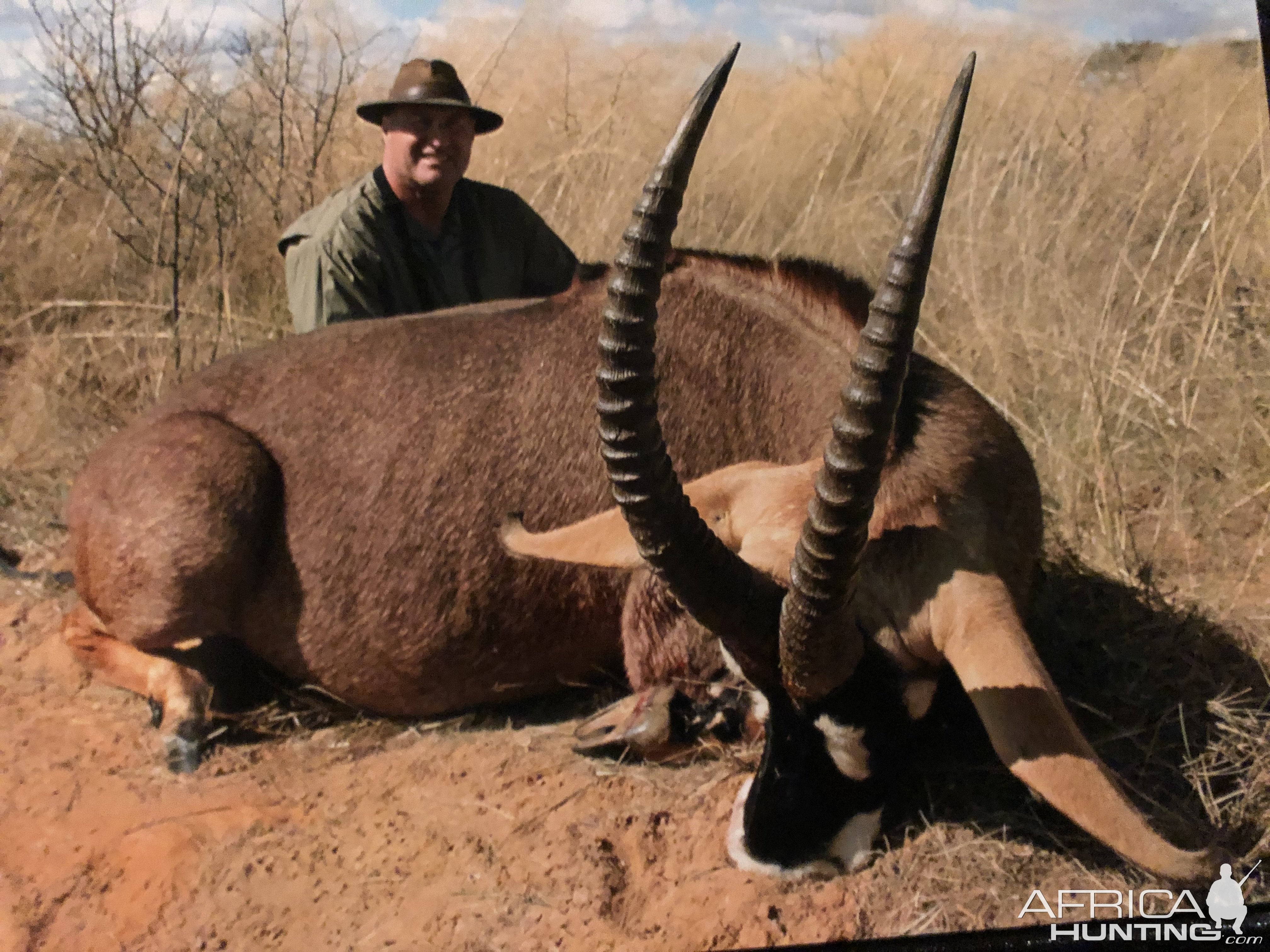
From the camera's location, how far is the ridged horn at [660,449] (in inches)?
67.1

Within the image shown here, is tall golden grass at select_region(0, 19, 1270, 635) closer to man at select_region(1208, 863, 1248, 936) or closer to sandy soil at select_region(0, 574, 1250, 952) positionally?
man at select_region(1208, 863, 1248, 936)

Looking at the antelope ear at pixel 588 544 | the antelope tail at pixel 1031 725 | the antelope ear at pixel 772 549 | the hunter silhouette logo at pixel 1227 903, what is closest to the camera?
the antelope tail at pixel 1031 725

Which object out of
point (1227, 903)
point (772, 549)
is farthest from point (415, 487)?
point (1227, 903)

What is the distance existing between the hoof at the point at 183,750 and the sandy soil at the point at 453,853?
47 mm

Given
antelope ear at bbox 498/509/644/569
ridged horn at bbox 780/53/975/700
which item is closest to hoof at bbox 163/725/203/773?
antelope ear at bbox 498/509/644/569

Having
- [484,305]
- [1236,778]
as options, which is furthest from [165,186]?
[1236,778]

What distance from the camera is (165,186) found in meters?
3.69

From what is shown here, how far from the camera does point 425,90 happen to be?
130 inches

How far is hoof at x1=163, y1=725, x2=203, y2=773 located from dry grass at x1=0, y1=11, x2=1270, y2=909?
142 cm

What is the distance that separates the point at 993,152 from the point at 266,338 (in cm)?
299

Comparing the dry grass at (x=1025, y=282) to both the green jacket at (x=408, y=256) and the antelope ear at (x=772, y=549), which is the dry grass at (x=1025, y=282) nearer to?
the green jacket at (x=408, y=256)

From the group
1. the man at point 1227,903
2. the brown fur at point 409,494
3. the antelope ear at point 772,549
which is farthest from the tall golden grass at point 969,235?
the man at point 1227,903

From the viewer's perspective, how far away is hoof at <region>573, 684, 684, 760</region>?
2678 millimetres

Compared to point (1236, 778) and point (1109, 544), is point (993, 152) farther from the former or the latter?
point (1236, 778)
